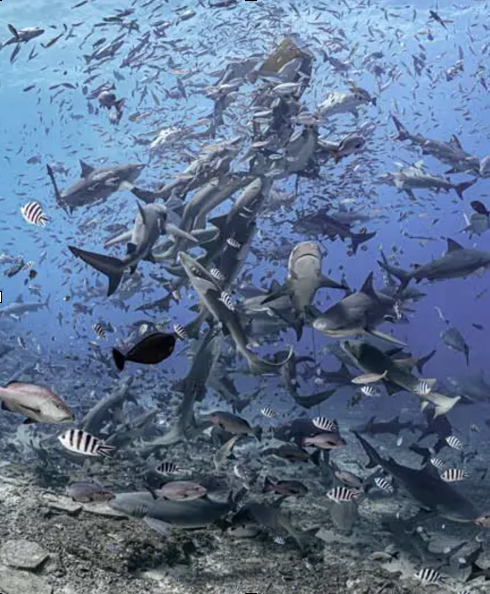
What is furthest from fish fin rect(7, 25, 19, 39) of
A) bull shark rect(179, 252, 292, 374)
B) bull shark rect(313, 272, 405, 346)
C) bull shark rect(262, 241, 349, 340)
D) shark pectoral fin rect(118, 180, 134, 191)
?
bull shark rect(313, 272, 405, 346)

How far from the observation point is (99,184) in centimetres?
930

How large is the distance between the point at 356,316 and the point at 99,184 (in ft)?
17.2

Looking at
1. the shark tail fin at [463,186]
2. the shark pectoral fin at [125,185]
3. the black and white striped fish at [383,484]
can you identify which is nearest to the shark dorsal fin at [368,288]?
the black and white striped fish at [383,484]

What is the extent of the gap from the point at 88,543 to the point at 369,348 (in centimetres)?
359

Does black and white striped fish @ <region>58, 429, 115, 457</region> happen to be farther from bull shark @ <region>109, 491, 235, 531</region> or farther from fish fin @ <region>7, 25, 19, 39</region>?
fish fin @ <region>7, 25, 19, 39</region>

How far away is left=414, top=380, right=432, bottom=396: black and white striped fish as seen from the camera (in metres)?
5.95

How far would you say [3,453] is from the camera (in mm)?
10141

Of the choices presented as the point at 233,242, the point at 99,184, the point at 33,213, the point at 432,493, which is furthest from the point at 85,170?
the point at 432,493

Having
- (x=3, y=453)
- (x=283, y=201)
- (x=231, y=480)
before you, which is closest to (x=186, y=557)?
(x=231, y=480)

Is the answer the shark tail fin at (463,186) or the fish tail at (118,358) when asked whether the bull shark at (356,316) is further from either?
the shark tail fin at (463,186)

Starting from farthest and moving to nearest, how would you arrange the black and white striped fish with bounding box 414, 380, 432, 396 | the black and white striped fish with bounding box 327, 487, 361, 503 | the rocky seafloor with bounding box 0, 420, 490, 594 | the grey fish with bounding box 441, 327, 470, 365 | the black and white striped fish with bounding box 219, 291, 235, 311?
the grey fish with bounding box 441, 327, 470, 365, the black and white striped fish with bounding box 327, 487, 361, 503, the black and white striped fish with bounding box 219, 291, 235, 311, the black and white striped fish with bounding box 414, 380, 432, 396, the rocky seafloor with bounding box 0, 420, 490, 594

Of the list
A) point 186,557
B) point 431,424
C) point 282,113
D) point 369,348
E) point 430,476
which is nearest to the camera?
point 369,348

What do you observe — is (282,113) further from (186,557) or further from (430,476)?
(186,557)

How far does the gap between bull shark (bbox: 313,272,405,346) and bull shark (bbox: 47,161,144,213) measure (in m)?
4.57
